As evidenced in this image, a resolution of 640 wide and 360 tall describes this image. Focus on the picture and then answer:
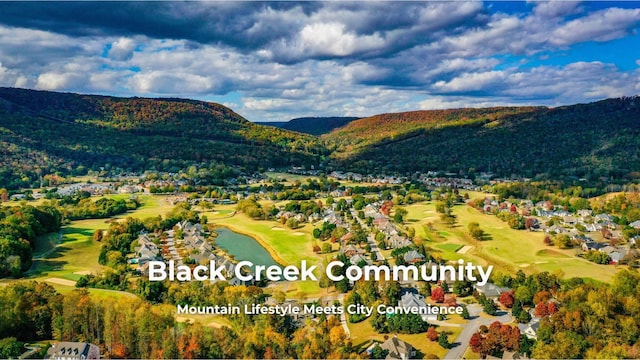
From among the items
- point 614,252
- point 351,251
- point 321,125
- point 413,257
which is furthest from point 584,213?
point 321,125

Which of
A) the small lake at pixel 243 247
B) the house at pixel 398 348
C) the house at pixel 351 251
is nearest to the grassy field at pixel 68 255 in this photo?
the small lake at pixel 243 247

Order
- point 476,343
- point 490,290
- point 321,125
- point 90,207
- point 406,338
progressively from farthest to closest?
point 321,125 < point 90,207 < point 490,290 < point 406,338 < point 476,343

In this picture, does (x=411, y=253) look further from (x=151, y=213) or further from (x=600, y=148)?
(x=600, y=148)

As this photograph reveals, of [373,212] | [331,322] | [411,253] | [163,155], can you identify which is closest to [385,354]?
[331,322]

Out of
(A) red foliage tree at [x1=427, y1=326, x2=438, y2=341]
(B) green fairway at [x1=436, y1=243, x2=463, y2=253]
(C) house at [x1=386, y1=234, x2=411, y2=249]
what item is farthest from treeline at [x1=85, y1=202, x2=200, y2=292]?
(B) green fairway at [x1=436, y1=243, x2=463, y2=253]

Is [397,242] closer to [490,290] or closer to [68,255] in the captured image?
[490,290]

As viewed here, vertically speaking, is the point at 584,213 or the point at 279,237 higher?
the point at 279,237
